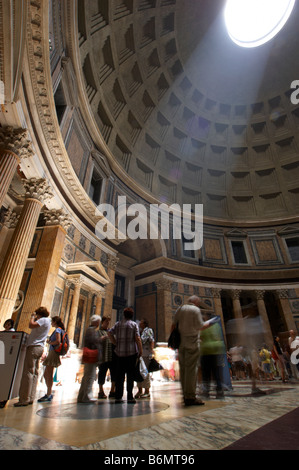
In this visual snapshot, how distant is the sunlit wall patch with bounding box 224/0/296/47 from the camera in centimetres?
2019

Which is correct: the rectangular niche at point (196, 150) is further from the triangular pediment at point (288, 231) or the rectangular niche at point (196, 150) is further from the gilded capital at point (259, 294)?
the gilded capital at point (259, 294)

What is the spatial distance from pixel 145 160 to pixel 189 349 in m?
17.3

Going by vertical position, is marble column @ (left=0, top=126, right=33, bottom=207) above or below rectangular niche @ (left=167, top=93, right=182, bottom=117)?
below

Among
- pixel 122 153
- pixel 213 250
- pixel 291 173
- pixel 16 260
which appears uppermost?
pixel 291 173

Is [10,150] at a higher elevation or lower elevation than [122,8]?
lower

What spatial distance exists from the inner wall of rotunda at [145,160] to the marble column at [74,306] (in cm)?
6

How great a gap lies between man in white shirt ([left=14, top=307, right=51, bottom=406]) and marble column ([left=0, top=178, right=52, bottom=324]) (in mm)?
3069

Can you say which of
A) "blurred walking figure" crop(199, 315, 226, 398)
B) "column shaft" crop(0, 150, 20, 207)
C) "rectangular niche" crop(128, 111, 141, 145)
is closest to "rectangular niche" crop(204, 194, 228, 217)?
"rectangular niche" crop(128, 111, 141, 145)

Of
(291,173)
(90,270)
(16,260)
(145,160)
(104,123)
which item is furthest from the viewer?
(291,173)

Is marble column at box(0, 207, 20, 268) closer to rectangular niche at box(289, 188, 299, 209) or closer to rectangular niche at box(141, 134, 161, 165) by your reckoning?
rectangular niche at box(141, 134, 161, 165)

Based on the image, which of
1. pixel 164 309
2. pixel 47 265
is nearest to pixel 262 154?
pixel 164 309

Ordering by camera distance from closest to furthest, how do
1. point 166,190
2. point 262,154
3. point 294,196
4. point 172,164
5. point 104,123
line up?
point 104,123 → point 166,190 → point 172,164 → point 294,196 → point 262,154

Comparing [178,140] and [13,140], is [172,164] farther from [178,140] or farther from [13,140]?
[13,140]

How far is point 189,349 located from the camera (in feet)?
10.6
